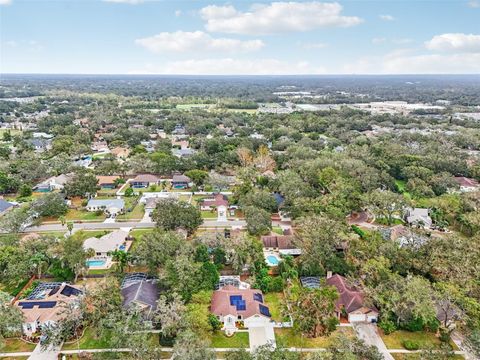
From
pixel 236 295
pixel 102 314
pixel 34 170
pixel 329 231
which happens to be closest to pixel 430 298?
pixel 329 231

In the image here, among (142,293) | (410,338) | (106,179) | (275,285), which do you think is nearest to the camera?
(410,338)

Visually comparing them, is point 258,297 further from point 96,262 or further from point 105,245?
point 105,245

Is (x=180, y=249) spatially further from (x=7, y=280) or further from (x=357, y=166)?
(x=357, y=166)

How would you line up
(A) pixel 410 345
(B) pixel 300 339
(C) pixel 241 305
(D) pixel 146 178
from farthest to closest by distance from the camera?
(D) pixel 146 178, (C) pixel 241 305, (B) pixel 300 339, (A) pixel 410 345

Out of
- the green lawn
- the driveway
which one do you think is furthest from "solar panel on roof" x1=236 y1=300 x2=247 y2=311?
the green lawn

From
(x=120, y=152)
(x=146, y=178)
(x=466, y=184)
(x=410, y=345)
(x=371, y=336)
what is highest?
(x=120, y=152)

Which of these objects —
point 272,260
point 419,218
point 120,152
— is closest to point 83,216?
point 272,260

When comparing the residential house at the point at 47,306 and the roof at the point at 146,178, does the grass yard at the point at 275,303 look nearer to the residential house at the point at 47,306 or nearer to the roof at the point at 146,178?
the residential house at the point at 47,306

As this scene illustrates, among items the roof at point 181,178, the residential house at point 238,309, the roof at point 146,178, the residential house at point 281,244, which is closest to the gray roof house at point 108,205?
the roof at point 146,178
